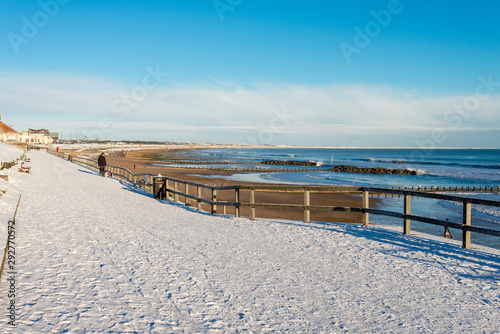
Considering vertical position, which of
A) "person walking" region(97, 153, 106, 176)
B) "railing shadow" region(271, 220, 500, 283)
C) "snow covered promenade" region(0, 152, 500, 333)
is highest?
"person walking" region(97, 153, 106, 176)

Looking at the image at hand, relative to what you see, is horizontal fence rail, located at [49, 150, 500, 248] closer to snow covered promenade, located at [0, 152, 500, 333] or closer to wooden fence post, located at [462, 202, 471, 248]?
wooden fence post, located at [462, 202, 471, 248]

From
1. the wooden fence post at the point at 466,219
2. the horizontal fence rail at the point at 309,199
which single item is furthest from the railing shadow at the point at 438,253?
the horizontal fence rail at the point at 309,199

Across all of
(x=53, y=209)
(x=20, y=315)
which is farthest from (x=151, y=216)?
(x=20, y=315)

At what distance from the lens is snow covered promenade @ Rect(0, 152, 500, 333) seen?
491 cm

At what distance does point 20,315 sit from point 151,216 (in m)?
8.63

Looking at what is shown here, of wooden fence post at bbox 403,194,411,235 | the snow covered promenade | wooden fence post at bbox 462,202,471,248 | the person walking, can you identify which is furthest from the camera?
the person walking

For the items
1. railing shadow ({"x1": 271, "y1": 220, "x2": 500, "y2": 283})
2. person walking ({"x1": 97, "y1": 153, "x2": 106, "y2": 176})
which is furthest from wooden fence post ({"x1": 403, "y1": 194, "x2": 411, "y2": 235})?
person walking ({"x1": 97, "y1": 153, "x2": 106, "y2": 176})

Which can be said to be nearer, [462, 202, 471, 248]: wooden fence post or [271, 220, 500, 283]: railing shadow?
[271, 220, 500, 283]: railing shadow

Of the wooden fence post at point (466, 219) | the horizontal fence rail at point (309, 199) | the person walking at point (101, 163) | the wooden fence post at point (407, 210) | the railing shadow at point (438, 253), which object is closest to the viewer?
the railing shadow at point (438, 253)

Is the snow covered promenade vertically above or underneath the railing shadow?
above

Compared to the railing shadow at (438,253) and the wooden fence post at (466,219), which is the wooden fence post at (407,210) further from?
the wooden fence post at (466,219)

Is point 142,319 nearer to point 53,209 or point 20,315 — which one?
point 20,315

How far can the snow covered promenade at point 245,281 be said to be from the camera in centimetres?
491

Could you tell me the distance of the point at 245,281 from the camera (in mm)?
6477
